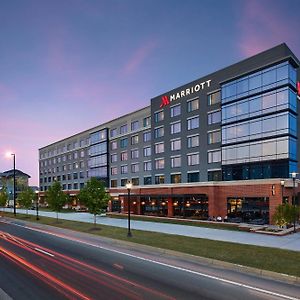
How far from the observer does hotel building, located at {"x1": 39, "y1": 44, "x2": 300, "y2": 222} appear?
126 ft

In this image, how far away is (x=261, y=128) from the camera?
4034 centimetres

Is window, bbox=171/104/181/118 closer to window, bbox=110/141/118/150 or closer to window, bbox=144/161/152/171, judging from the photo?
window, bbox=144/161/152/171

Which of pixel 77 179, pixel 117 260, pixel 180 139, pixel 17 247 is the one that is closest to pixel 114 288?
pixel 117 260

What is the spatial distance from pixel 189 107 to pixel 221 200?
1588 cm

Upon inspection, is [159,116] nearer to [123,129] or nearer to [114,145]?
[123,129]

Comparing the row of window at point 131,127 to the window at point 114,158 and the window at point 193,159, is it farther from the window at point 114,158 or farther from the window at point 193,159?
the window at point 193,159

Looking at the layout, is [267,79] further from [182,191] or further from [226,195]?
[182,191]

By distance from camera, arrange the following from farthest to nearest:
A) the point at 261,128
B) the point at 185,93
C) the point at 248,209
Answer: the point at 185,93 < the point at 261,128 < the point at 248,209

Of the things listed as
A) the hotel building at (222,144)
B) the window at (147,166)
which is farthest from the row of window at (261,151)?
the window at (147,166)

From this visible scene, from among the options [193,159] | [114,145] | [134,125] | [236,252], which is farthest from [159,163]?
[236,252]

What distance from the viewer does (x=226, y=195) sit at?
137 ft

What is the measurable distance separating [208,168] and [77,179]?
50.9 meters

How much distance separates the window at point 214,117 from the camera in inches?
1807

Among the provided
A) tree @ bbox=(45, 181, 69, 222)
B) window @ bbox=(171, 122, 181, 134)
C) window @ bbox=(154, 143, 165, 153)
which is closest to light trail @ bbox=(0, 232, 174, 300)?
tree @ bbox=(45, 181, 69, 222)
